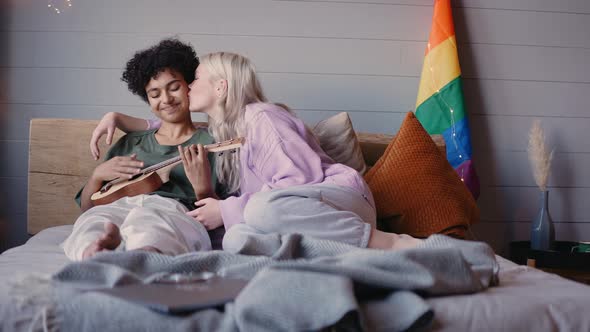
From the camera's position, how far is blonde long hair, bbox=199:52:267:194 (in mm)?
2033

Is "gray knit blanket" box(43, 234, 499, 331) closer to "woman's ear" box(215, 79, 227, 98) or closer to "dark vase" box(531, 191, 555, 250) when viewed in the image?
"woman's ear" box(215, 79, 227, 98)

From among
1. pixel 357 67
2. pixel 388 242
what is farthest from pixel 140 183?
pixel 357 67

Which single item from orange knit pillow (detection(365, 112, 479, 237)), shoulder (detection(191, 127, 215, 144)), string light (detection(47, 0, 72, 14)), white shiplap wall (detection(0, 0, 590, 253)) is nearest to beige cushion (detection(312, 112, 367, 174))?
orange knit pillow (detection(365, 112, 479, 237))

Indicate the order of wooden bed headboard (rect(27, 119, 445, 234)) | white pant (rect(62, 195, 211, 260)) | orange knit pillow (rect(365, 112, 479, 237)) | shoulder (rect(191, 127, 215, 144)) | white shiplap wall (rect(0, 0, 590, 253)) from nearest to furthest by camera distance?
white pant (rect(62, 195, 211, 260))
orange knit pillow (rect(365, 112, 479, 237))
shoulder (rect(191, 127, 215, 144))
wooden bed headboard (rect(27, 119, 445, 234))
white shiplap wall (rect(0, 0, 590, 253))

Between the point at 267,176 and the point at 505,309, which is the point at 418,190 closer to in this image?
the point at 267,176

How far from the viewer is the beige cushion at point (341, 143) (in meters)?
2.16

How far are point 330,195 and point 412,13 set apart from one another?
1232 mm

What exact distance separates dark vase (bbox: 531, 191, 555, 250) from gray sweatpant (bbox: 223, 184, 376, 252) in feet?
3.83

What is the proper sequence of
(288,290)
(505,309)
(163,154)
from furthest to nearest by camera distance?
(163,154) < (505,309) < (288,290)

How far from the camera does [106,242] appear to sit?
1.46 meters

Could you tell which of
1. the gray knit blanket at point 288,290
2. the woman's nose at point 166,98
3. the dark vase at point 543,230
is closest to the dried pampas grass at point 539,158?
the dark vase at point 543,230

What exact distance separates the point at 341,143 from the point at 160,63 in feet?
1.98

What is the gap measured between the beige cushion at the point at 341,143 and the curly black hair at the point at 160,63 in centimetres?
45

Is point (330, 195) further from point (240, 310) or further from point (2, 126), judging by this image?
point (2, 126)
